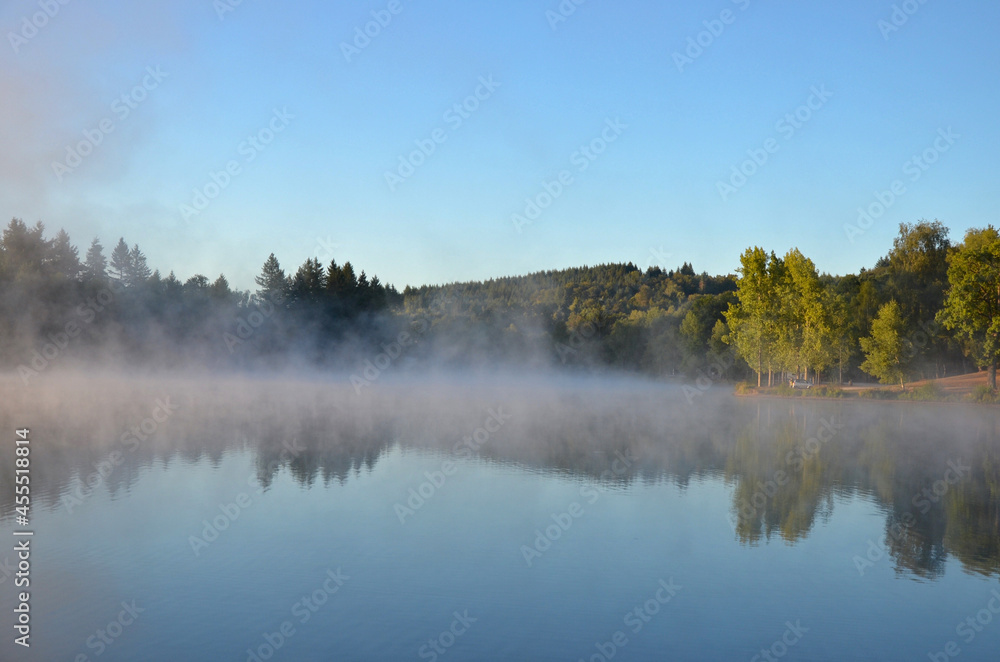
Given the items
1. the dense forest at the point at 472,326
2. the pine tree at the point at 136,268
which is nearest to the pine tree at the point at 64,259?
the dense forest at the point at 472,326

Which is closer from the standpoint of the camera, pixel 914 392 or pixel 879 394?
pixel 914 392

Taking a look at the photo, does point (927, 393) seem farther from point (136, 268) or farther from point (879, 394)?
point (136, 268)

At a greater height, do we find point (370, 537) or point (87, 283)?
point (87, 283)

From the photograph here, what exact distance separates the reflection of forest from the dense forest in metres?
14.1

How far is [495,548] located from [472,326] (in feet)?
303

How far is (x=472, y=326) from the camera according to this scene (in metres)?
102

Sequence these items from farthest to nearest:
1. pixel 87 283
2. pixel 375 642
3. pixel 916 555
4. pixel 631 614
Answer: pixel 87 283 < pixel 916 555 < pixel 631 614 < pixel 375 642

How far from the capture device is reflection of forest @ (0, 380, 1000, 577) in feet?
41.2

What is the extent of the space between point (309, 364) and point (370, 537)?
2330 inches

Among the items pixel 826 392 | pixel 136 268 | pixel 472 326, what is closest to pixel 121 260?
pixel 136 268

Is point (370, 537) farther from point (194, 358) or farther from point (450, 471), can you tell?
point (194, 358)

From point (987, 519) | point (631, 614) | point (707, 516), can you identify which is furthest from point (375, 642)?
point (987, 519)

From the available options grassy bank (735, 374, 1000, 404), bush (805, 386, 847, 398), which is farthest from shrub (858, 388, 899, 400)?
bush (805, 386, 847, 398)

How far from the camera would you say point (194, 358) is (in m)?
62.2
